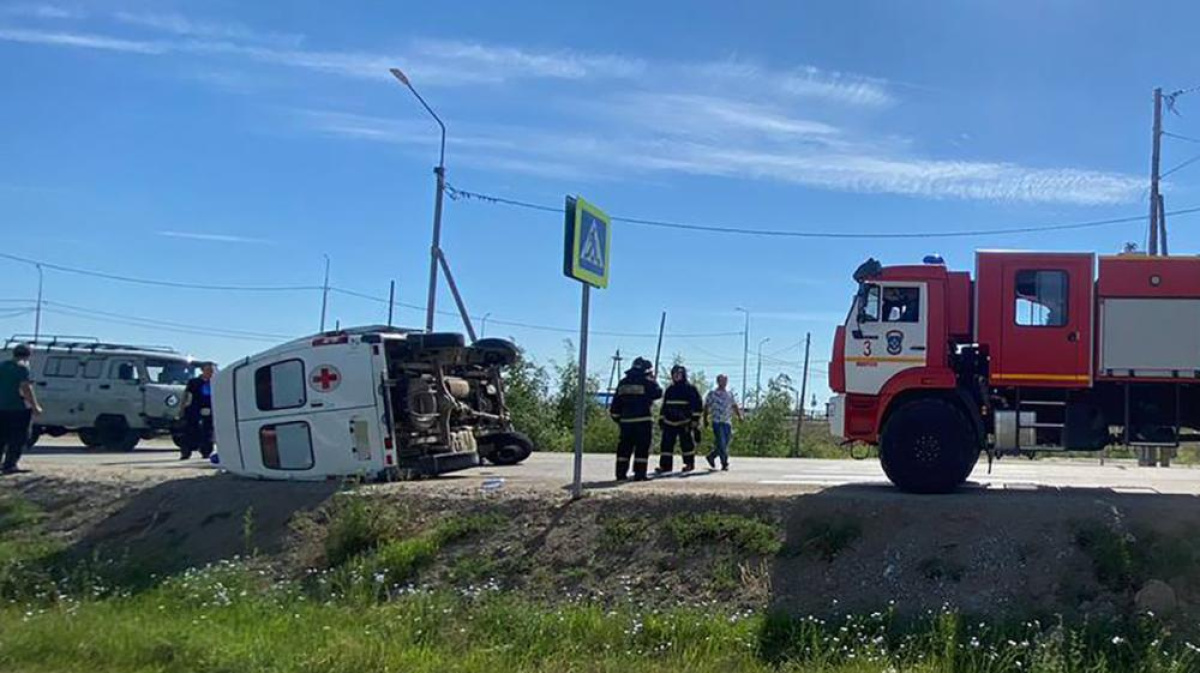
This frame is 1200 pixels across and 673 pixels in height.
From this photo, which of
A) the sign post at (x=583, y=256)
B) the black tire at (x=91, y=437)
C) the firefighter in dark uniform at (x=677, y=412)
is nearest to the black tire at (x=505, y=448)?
the firefighter in dark uniform at (x=677, y=412)

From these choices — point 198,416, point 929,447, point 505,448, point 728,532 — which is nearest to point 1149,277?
point 929,447

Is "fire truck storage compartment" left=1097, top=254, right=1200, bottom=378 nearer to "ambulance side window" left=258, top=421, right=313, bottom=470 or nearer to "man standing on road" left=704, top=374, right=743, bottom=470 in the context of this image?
"man standing on road" left=704, top=374, right=743, bottom=470

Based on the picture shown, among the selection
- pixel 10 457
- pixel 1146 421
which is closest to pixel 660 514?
pixel 1146 421

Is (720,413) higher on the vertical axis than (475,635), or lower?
higher

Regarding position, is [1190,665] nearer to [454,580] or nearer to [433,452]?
[454,580]

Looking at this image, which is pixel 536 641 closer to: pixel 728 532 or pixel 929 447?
pixel 728 532

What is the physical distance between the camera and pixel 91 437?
938 inches

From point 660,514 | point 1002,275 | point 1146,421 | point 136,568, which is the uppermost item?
point 1002,275

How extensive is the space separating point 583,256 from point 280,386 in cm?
497

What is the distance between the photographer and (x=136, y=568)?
1092 cm

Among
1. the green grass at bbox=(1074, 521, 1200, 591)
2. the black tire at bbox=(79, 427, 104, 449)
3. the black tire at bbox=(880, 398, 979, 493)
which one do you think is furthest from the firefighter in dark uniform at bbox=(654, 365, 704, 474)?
the black tire at bbox=(79, 427, 104, 449)

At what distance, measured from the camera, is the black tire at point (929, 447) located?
37.8ft

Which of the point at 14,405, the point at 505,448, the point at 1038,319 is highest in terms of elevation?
the point at 1038,319

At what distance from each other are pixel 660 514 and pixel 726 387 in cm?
728
